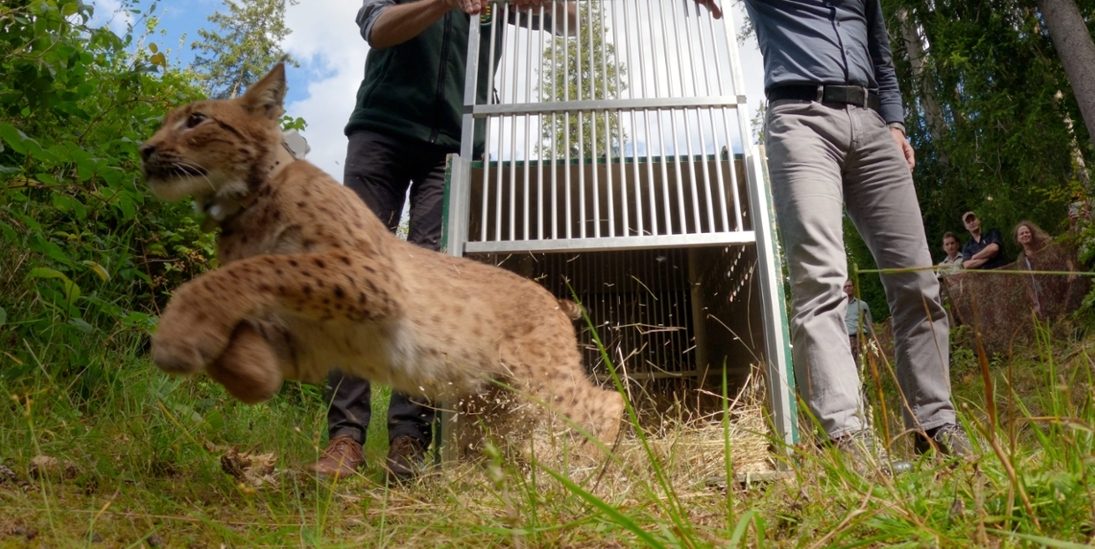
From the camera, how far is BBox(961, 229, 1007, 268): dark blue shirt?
11.2 m

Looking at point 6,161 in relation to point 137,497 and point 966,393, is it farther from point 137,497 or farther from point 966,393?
point 966,393

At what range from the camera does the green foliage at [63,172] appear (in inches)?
151

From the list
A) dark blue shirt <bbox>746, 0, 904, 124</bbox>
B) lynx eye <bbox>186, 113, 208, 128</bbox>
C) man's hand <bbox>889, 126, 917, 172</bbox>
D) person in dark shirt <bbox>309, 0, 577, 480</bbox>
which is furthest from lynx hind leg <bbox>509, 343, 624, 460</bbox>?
man's hand <bbox>889, 126, 917, 172</bbox>

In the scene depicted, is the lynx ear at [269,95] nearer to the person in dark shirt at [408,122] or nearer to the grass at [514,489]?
the person in dark shirt at [408,122]

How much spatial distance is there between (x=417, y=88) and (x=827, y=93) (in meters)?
2.13

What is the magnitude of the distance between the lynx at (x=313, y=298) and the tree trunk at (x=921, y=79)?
10.9m

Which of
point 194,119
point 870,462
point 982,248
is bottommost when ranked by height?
point 870,462

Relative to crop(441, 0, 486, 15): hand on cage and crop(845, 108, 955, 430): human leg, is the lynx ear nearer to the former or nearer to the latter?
crop(441, 0, 486, 15): hand on cage

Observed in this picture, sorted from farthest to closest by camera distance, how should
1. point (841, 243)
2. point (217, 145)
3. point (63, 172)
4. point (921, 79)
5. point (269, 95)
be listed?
1. point (921, 79)
2. point (63, 172)
3. point (841, 243)
4. point (269, 95)
5. point (217, 145)

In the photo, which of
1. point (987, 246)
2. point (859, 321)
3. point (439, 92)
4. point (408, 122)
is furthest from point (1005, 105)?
point (859, 321)

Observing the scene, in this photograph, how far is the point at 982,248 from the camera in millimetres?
11383

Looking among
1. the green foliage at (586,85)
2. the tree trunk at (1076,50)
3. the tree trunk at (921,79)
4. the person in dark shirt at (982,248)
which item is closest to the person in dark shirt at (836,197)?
the green foliage at (586,85)

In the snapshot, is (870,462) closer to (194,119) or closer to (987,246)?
(194,119)

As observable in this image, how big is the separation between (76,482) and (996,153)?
11.7 metres
